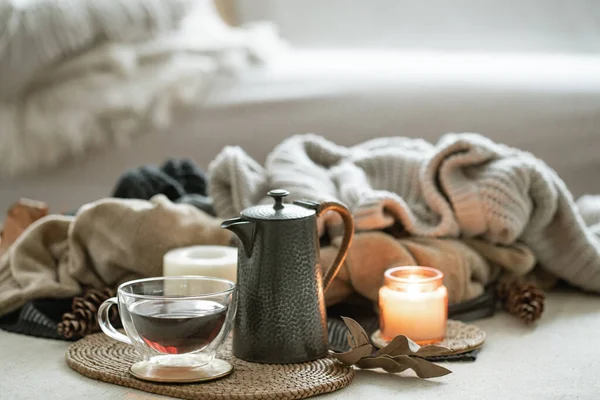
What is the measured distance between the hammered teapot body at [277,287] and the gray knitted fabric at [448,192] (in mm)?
192

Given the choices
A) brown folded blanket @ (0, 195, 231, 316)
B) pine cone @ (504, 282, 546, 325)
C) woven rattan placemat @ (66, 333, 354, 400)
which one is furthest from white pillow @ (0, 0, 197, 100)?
pine cone @ (504, 282, 546, 325)

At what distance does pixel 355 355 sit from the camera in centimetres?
81

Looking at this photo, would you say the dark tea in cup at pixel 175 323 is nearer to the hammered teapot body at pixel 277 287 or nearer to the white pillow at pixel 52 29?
the hammered teapot body at pixel 277 287

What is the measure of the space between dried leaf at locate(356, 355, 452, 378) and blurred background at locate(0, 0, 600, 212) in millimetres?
793

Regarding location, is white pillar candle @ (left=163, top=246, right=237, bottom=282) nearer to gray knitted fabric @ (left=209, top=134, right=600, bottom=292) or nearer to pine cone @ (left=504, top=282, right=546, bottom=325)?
gray knitted fabric @ (left=209, top=134, right=600, bottom=292)

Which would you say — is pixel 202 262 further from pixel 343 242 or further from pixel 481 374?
pixel 481 374

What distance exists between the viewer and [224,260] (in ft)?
3.15

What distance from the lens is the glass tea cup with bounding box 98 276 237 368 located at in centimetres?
76

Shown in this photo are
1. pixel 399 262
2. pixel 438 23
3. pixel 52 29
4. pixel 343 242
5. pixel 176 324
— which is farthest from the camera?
pixel 438 23

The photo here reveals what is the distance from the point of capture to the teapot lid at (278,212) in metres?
0.82

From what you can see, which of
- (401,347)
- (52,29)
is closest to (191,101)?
(52,29)

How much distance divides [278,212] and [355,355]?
16 centimetres

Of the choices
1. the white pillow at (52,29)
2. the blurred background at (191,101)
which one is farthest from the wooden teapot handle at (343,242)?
the white pillow at (52,29)

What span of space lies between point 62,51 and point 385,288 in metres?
0.93
